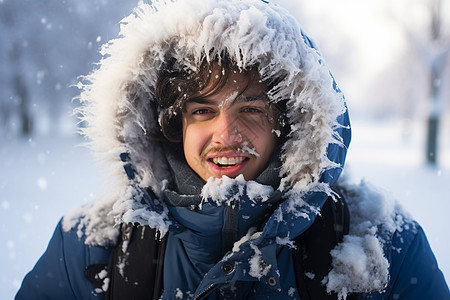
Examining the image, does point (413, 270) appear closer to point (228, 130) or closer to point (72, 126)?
point (228, 130)

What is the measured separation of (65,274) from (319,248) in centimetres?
117

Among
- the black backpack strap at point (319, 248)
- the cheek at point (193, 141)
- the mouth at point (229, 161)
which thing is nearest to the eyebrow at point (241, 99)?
the cheek at point (193, 141)

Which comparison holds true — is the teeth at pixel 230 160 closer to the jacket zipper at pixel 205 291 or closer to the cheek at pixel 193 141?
the cheek at pixel 193 141

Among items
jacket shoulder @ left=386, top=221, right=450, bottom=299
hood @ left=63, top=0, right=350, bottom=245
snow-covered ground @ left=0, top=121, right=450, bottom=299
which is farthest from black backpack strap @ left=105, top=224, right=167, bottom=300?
jacket shoulder @ left=386, top=221, right=450, bottom=299

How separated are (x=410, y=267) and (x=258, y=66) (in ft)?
3.53

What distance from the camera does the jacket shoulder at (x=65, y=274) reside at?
1.44 m

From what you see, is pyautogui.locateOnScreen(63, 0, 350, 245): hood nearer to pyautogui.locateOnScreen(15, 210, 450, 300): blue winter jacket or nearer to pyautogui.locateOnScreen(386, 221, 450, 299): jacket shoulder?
pyautogui.locateOnScreen(15, 210, 450, 300): blue winter jacket

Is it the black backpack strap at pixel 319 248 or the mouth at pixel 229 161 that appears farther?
the mouth at pixel 229 161

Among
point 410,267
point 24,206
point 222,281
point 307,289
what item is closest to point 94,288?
point 222,281

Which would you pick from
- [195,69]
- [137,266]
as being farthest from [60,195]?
[195,69]

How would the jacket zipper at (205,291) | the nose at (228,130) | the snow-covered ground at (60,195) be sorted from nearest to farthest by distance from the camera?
the jacket zipper at (205,291)
the nose at (228,130)
the snow-covered ground at (60,195)

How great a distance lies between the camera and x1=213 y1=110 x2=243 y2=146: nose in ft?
4.45

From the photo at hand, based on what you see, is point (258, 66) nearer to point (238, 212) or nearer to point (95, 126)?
point (238, 212)

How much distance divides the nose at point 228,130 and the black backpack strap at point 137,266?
0.50 metres
